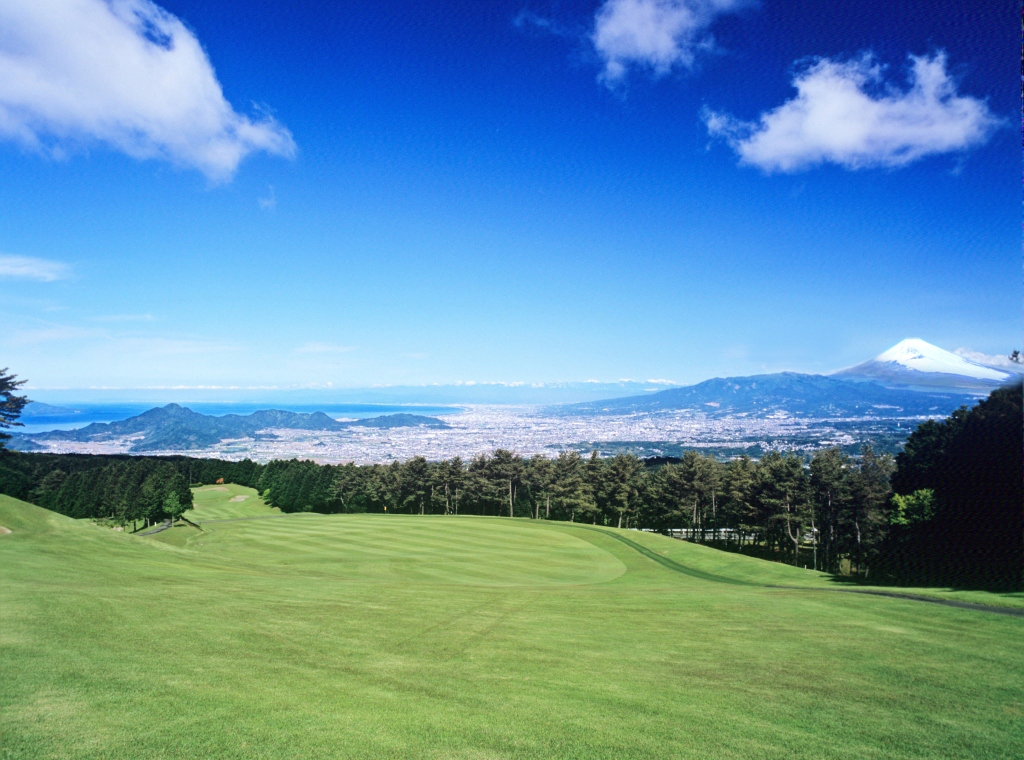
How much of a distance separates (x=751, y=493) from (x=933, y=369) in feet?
88.2

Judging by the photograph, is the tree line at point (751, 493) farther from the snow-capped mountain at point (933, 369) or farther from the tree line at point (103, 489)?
the snow-capped mountain at point (933, 369)

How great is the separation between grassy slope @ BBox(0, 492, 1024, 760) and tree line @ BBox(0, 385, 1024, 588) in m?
17.1

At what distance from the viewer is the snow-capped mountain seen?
2236cm

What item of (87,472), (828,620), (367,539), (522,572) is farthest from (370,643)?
(87,472)

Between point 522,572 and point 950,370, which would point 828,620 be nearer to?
point 950,370

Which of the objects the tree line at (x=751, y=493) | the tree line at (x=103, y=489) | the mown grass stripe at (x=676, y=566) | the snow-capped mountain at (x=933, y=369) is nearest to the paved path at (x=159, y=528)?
the tree line at (x=103, y=489)

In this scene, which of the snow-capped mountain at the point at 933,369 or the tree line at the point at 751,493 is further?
the tree line at the point at 751,493

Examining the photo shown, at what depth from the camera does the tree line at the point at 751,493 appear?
2930 cm

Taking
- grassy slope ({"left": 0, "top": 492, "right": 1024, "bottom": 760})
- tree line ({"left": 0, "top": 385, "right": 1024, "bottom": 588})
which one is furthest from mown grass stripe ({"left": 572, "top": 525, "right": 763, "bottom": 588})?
grassy slope ({"left": 0, "top": 492, "right": 1024, "bottom": 760})

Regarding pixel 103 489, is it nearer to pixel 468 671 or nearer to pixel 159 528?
pixel 159 528

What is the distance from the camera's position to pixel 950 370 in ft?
83.7

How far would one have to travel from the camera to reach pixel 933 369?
100 ft

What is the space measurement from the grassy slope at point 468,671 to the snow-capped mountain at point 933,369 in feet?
35.6

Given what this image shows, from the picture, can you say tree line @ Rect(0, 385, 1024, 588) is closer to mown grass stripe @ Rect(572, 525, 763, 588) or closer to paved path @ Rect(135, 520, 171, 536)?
paved path @ Rect(135, 520, 171, 536)
